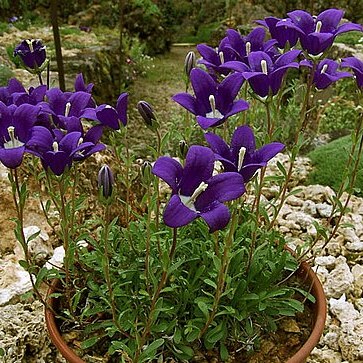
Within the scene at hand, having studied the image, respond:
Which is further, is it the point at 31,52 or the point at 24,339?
the point at 24,339

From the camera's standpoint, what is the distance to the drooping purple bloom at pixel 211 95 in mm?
1171

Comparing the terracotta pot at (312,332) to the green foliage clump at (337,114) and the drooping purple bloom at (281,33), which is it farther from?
the green foliage clump at (337,114)

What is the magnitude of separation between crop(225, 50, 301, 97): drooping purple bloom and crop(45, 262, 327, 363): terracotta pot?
617mm

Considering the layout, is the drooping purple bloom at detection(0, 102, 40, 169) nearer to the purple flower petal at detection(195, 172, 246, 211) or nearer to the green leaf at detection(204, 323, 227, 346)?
the purple flower petal at detection(195, 172, 246, 211)

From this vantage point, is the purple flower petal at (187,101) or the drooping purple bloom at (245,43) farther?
the drooping purple bloom at (245,43)

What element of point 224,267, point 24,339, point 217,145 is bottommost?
point 24,339

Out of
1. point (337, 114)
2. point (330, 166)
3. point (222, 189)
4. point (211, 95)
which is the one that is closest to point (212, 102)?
point (211, 95)

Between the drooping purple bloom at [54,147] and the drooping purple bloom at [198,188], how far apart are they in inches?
8.8

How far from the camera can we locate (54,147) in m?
1.14

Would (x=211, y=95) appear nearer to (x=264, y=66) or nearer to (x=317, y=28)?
(x=264, y=66)

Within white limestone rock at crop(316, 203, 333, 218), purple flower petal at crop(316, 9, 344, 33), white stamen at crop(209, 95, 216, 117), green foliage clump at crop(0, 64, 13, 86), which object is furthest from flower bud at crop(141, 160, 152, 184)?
green foliage clump at crop(0, 64, 13, 86)

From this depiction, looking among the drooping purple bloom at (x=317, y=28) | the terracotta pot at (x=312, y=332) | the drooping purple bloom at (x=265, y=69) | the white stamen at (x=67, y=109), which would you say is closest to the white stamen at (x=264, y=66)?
the drooping purple bloom at (x=265, y=69)

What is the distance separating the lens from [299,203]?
2506 millimetres

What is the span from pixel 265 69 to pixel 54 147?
477mm
